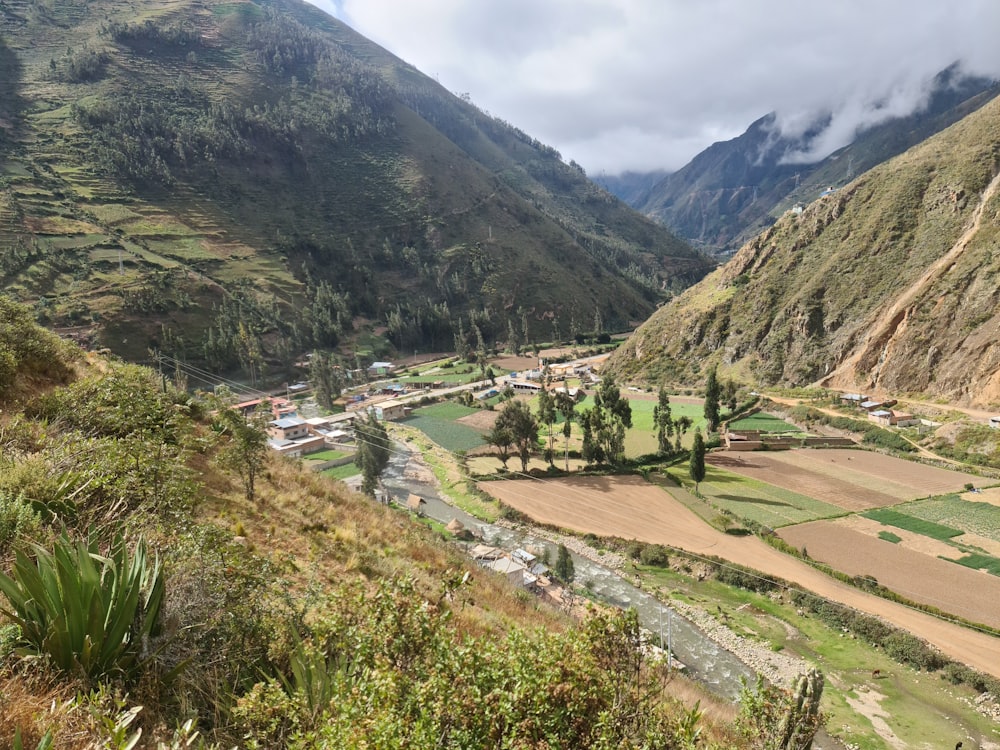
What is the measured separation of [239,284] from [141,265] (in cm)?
1655

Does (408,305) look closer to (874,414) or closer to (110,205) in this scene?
(110,205)

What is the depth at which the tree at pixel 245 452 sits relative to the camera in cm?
1454

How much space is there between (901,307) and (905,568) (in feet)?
139

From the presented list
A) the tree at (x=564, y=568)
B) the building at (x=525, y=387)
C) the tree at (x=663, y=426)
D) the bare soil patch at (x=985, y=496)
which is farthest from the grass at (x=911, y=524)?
the building at (x=525, y=387)

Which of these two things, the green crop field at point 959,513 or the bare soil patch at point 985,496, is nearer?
the green crop field at point 959,513

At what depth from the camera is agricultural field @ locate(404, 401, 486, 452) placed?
59625 millimetres

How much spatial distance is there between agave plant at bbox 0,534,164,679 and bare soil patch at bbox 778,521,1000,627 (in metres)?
36.2

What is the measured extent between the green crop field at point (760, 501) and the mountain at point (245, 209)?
7464 centimetres

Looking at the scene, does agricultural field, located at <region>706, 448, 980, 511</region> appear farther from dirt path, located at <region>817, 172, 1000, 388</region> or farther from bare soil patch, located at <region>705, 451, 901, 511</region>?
dirt path, located at <region>817, 172, 1000, 388</region>

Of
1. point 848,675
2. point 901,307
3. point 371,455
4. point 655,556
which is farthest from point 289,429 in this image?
point 901,307

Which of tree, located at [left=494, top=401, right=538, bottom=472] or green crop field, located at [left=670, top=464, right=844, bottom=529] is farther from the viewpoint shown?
tree, located at [left=494, top=401, right=538, bottom=472]

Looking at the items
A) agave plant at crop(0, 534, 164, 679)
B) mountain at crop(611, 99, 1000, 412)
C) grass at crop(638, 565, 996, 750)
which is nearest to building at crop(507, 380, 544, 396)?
mountain at crop(611, 99, 1000, 412)

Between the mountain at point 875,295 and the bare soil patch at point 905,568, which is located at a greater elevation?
the mountain at point 875,295

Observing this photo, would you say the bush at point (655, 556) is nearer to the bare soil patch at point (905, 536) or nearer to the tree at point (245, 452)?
the bare soil patch at point (905, 536)
